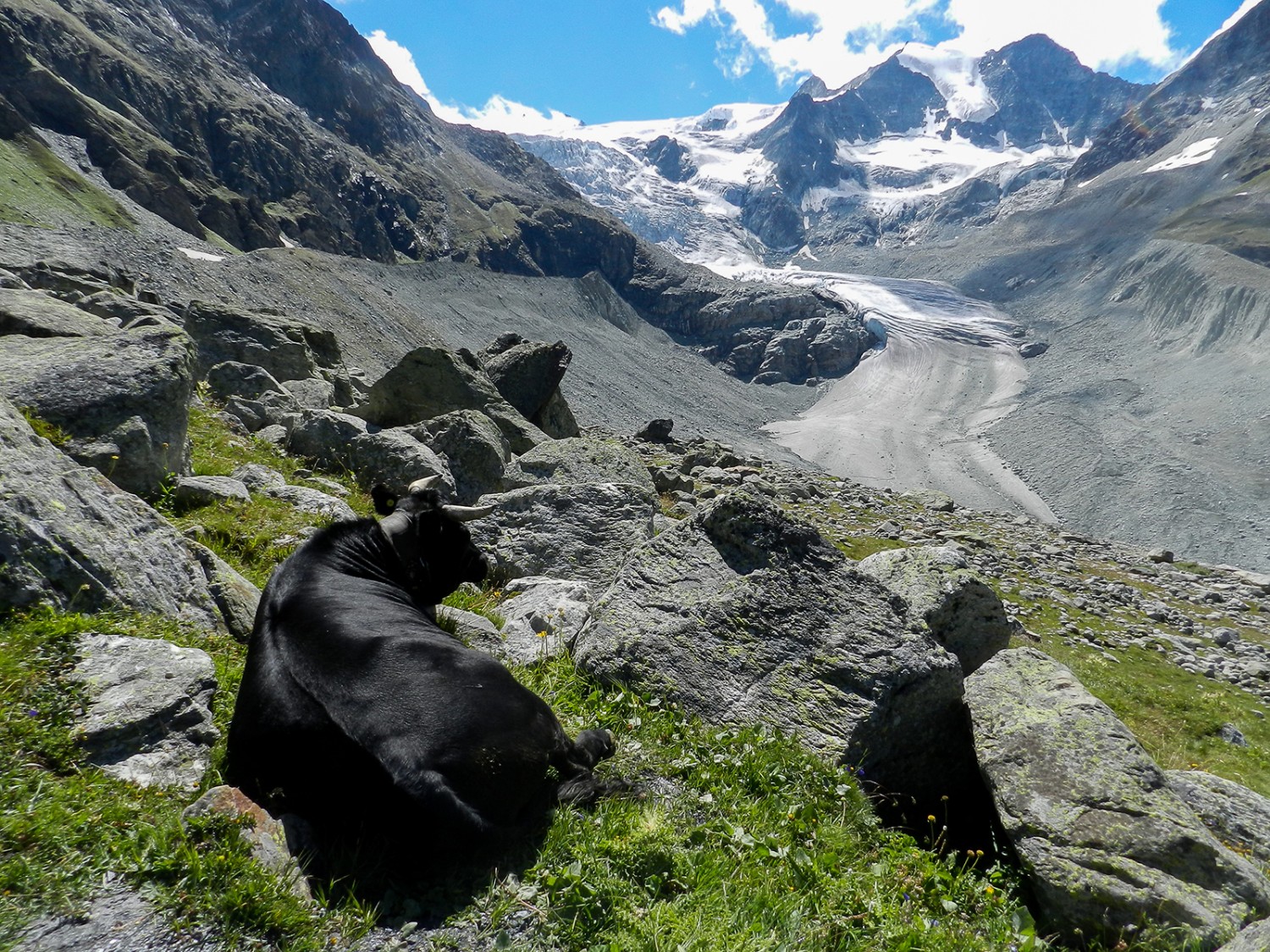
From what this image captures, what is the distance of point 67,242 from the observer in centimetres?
5156

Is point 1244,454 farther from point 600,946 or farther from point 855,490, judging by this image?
point 600,946

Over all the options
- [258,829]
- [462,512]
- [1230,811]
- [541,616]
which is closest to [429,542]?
[462,512]

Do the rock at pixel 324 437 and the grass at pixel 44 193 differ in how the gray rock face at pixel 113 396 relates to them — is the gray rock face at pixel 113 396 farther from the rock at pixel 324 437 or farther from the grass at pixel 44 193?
the grass at pixel 44 193

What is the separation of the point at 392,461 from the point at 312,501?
3106mm

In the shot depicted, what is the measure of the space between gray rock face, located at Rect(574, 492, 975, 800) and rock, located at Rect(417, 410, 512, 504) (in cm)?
762

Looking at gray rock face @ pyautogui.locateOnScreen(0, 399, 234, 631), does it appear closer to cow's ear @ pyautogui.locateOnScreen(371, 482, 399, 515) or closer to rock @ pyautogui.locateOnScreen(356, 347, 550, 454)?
cow's ear @ pyautogui.locateOnScreen(371, 482, 399, 515)

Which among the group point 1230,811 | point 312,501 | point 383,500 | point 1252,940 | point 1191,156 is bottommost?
point 312,501

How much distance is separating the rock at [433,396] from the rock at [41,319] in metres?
8.16

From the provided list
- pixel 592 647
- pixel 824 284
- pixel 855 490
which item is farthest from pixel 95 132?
pixel 824 284

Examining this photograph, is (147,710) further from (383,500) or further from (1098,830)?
(1098,830)

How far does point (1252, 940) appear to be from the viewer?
3.53 metres

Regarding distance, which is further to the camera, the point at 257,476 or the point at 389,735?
the point at 257,476

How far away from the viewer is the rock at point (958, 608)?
26.5 feet

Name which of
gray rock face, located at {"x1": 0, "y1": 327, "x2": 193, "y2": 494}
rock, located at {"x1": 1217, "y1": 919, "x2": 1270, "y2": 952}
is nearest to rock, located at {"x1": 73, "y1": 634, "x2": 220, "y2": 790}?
gray rock face, located at {"x1": 0, "y1": 327, "x2": 193, "y2": 494}
